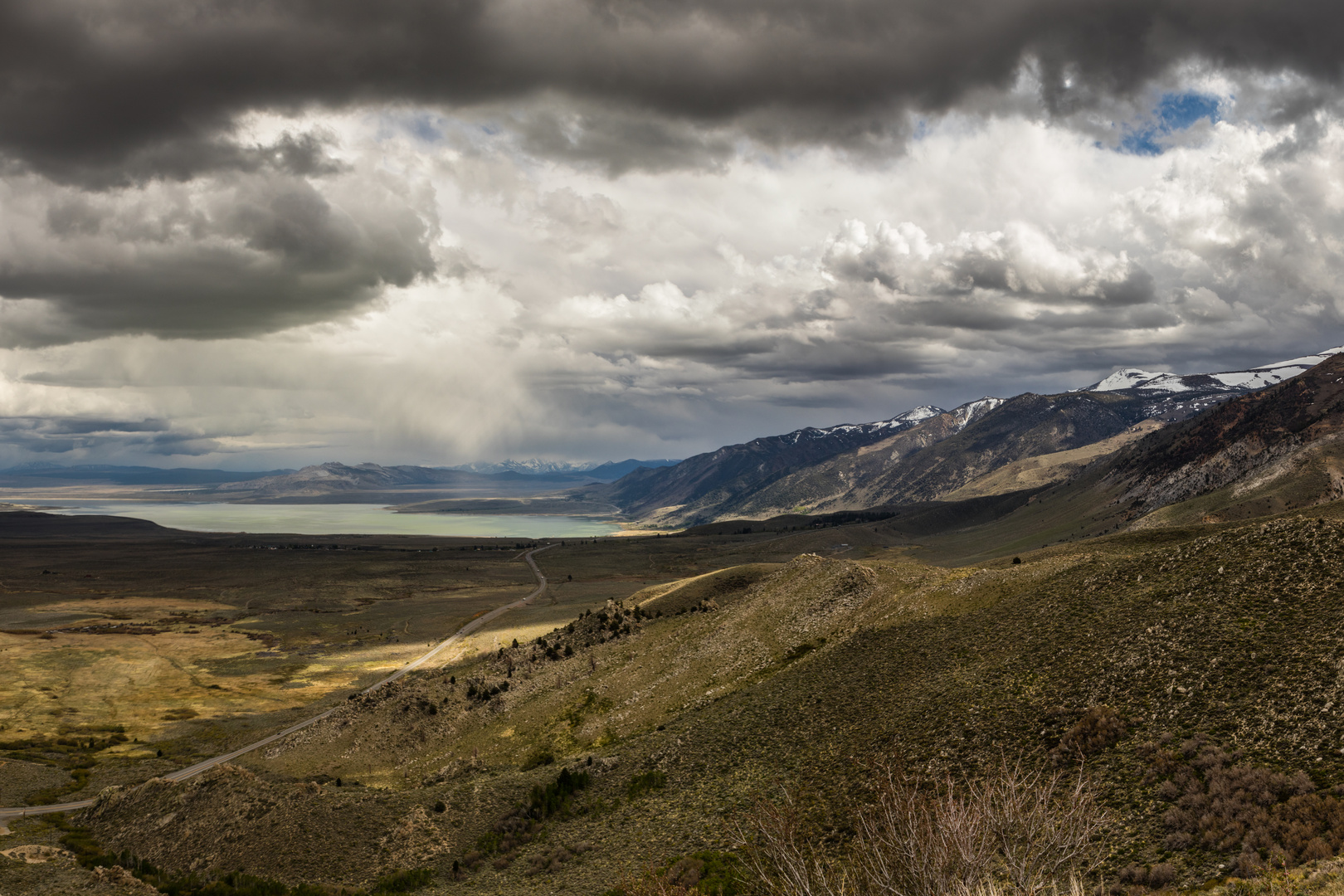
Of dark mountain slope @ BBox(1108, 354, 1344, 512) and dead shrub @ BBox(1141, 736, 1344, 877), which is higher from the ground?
dark mountain slope @ BBox(1108, 354, 1344, 512)

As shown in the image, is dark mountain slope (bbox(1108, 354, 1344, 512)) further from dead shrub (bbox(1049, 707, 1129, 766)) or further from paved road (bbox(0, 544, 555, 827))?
paved road (bbox(0, 544, 555, 827))

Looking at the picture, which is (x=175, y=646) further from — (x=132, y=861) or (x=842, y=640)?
(x=842, y=640)

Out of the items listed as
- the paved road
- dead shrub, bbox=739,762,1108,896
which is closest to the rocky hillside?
dead shrub, bbox=739,762,1108,896

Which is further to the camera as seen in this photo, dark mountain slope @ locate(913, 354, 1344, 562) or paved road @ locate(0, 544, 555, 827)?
dark mountain slope @ locate(913, 354, 1344, 562)

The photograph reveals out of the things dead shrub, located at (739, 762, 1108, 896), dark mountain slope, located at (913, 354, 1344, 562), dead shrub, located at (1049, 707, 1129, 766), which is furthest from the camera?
dark mountain slope, located at (913, 354, 1344, 562)

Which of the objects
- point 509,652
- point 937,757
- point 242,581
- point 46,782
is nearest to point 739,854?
point 937,757

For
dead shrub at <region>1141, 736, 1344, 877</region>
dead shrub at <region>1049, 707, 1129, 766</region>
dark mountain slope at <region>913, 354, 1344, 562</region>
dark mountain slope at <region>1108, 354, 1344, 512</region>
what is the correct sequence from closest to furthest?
dead shrub at <region>1141, 736, 1344, 877</region>, dead shrub at <region>1049, 707, 1129, 766</region>, dark mountain slope at <region>913, 354, 1344, 562</region>, dark mountain slope at <region>1108, 354, 1344, 512</region>

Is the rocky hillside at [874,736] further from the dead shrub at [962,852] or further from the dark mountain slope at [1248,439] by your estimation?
the dark mountain slope at [1248,439]

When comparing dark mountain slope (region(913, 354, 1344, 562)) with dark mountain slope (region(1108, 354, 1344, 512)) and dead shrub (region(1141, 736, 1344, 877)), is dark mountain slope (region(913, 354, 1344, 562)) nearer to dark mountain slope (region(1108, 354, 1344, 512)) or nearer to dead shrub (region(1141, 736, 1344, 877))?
dark mountain slope (region(1108, 354, 1344, 512))

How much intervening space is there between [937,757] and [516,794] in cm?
2242

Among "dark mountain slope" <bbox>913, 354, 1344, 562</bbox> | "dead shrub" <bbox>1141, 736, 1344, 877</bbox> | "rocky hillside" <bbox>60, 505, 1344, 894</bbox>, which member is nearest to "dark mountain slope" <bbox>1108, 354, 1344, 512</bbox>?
"dark mountain slope" <bbox>913, 354, 1344, 562</bbox>

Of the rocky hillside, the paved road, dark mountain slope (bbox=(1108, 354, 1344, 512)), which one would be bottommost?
the paved road

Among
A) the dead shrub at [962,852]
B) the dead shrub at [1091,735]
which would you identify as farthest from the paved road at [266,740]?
the dead shrub at [1091,735]

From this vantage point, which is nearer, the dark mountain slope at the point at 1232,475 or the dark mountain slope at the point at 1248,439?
the dark mountain slope at the point at 1232,475
